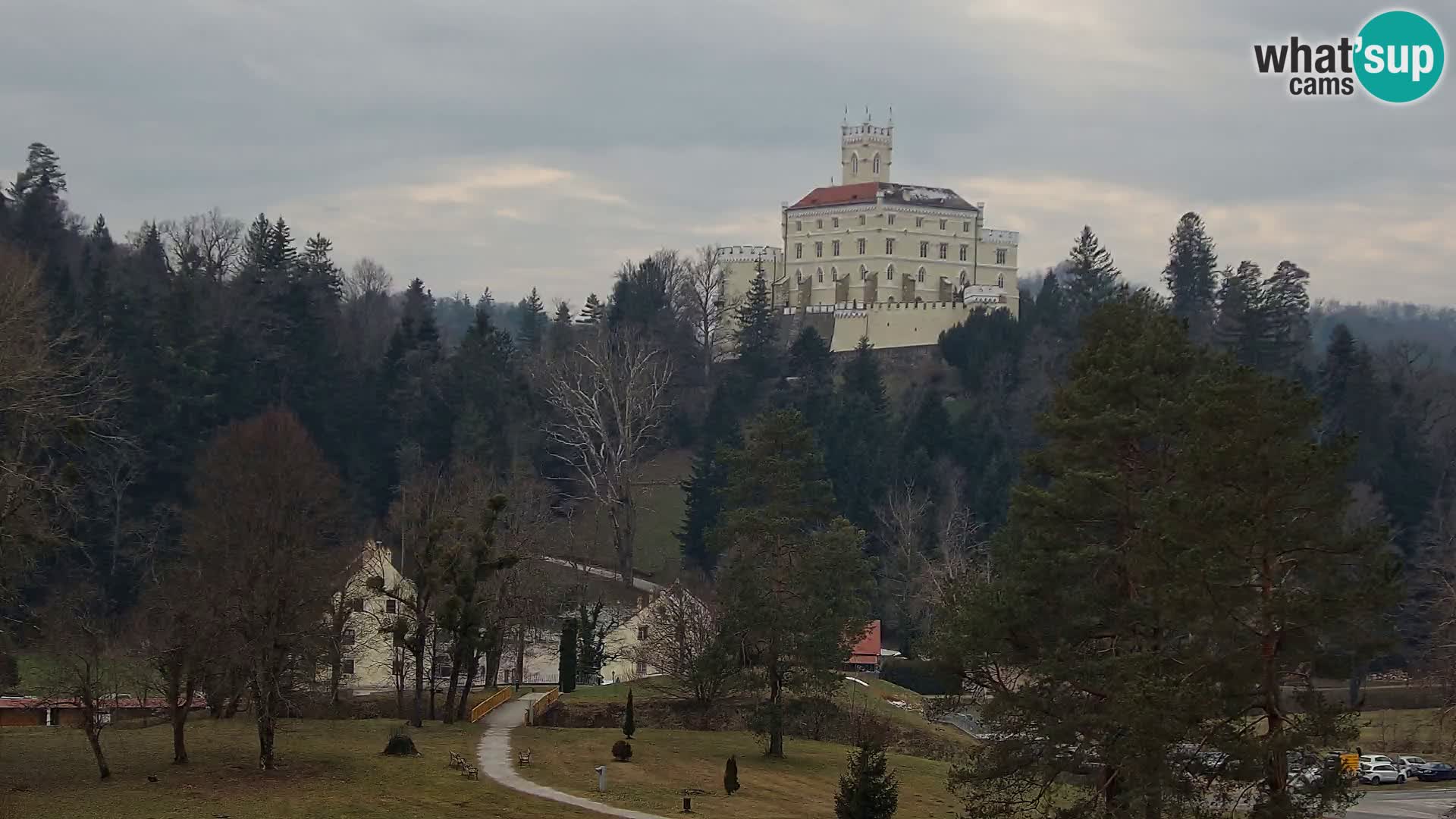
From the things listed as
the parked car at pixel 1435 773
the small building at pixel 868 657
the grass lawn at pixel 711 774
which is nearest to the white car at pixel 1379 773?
the parked car at pixel 1435 773

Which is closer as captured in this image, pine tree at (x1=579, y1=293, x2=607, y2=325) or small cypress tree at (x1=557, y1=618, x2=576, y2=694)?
small cypress tree at (x1=557, y1=618, x2=576, y2=694)

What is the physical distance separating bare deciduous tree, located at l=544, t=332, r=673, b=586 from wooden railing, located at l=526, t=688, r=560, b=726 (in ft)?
78.9

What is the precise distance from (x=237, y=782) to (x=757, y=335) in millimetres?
76173

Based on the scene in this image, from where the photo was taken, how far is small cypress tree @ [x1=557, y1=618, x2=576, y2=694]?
180 ft

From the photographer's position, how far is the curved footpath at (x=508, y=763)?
33.8m

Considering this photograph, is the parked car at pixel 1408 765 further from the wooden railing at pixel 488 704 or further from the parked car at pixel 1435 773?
the wooden railing at pixel 488 704

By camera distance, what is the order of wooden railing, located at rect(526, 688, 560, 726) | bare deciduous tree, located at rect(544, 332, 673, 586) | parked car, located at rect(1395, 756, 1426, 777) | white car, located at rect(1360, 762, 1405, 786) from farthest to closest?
bare deciduous tree, located at rect(544, 332, 673, 586) < wooden railing, located at rect(526, 688, 560, 726) < parked car, located at rect(1395, 756, 1426, 777) < white car, located at rect(1360, 762, 1405, 786)

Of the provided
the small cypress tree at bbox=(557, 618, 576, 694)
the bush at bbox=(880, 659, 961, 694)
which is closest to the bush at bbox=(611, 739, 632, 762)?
the small cypress tree at bbox=(557, 618, 576, 694)

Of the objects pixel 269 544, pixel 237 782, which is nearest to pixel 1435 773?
pixel 269 544

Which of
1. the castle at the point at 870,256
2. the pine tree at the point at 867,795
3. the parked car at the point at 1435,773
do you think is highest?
the castle at the point at 870,256

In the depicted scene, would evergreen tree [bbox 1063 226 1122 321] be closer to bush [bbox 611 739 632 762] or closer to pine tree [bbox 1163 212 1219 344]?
pine tree [bbox 1163 212 1219 344]

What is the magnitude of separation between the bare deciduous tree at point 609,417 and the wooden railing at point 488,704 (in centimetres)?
2311

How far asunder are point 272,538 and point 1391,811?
29.4 metres

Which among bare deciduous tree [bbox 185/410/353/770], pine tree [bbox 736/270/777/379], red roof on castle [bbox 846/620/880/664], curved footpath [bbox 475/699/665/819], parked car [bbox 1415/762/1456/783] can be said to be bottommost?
parked car [bbox 1415/762/1456/783]
